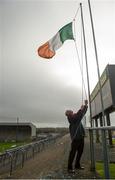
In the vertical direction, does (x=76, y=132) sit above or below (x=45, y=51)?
below

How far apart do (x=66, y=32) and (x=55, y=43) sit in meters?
0.63

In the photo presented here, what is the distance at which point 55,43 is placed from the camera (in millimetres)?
9734

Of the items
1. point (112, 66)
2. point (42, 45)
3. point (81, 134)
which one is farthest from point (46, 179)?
point (112, 66)

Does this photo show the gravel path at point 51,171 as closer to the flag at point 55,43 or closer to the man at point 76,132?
the man at point 76,132

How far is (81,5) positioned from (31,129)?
63108 mm

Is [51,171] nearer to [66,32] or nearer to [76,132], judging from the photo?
[76,132]

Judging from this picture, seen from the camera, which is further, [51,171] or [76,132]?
[51,171]

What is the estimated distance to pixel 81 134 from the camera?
679cm

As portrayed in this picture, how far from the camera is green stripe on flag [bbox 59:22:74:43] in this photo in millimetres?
9539

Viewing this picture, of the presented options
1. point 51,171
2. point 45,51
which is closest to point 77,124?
point 51,171

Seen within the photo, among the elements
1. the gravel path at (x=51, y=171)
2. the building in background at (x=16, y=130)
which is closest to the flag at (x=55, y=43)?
the gravel path at (x=51, y=171)

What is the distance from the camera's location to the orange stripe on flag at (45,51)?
967 cm

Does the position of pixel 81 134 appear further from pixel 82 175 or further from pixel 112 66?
pixel 112 66

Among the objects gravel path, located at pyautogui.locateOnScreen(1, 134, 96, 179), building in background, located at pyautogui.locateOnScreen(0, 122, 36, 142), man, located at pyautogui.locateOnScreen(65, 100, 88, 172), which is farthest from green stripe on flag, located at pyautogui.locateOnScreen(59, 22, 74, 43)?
building in background, located at pyautogui.locateOnScreen(0, 122, 36, 142)
